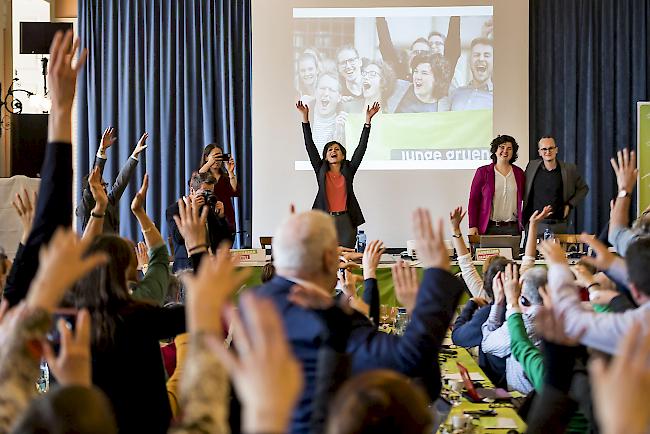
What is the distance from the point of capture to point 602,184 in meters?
9.55

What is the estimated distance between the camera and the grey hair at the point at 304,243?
6.63ft

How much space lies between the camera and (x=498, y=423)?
114 inches

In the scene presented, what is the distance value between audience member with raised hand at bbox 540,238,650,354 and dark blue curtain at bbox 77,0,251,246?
24.7ft

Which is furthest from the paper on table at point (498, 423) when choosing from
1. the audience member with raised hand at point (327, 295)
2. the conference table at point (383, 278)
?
the conference table at point (383, 278)

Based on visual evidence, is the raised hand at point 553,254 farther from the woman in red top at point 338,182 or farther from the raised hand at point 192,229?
the woman in red top at point 338,182

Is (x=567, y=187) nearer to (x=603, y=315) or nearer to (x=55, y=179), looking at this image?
(x=603, y=315)

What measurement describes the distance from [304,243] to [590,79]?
317 inches

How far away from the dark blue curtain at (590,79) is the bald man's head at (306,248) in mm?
7796

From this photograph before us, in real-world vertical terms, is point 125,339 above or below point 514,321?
above

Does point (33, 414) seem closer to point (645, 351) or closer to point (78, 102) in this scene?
point (645, 351)

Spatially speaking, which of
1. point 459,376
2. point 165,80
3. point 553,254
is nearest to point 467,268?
point 459,376

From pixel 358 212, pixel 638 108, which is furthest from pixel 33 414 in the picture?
pixel 638 108

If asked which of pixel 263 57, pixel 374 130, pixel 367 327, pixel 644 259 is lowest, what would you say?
pixel 367 327

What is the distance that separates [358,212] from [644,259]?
5.70 metres
